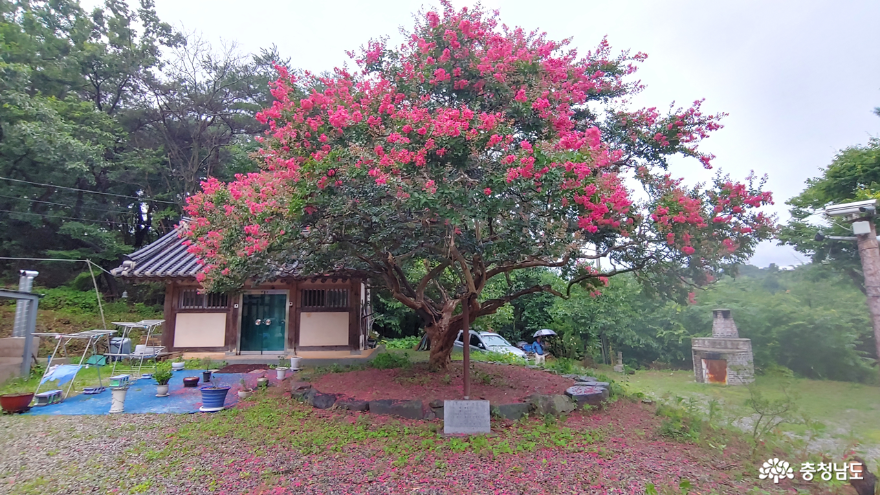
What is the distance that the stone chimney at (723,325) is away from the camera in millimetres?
10078

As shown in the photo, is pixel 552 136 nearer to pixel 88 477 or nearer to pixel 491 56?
pixel 491 56

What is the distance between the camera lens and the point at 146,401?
6.95 m

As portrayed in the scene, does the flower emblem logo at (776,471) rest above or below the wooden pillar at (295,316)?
below

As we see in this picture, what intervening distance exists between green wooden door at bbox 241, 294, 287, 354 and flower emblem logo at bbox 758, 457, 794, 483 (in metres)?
10.0

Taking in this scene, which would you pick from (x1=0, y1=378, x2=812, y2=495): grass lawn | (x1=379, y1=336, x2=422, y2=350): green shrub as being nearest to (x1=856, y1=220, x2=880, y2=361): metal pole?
(x1=0, y1=378, x2=812, y2=495): grass lawn

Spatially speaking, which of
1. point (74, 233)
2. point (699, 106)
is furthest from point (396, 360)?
point (74, 233)

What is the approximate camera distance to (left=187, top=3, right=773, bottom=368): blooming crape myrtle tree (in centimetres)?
452

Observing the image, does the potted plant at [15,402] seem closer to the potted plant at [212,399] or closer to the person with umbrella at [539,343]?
the potted plant at [212,399]

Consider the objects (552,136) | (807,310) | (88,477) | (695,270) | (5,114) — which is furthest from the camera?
(5,114)

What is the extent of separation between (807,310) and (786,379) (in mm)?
4878

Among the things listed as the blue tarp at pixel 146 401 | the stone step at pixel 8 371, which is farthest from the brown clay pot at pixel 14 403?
the stone step at pixel 8 371

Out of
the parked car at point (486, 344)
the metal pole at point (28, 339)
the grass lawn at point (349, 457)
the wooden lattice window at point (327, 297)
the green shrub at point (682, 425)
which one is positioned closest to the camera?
the grass lawn at point (349, 457)

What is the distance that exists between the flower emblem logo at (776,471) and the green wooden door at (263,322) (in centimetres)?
1002

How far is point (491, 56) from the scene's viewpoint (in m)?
5.48
